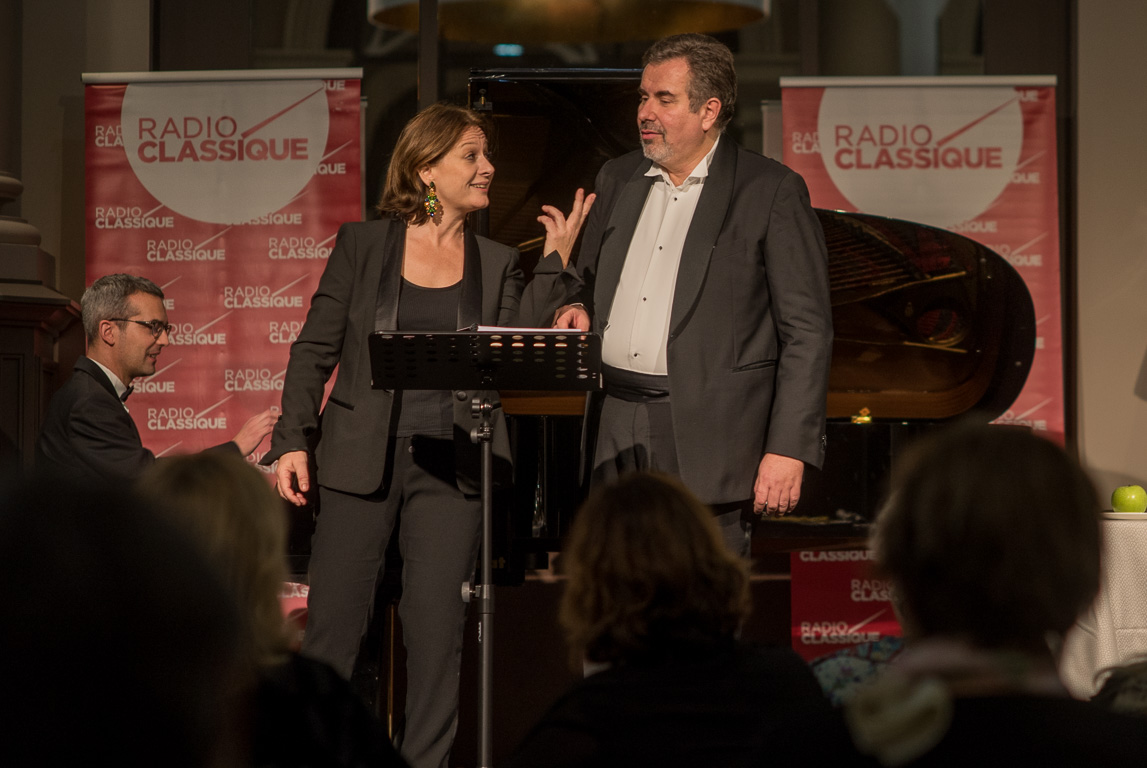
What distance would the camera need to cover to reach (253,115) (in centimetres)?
528

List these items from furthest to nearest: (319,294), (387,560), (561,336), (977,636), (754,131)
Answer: (754,131) < (387,560) < (319,294) < (561,336) < (977,636)

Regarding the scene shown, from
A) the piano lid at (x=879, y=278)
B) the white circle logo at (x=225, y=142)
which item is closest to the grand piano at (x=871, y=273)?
the piano lid at (x=879, y=278)

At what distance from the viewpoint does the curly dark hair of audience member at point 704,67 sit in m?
2.81

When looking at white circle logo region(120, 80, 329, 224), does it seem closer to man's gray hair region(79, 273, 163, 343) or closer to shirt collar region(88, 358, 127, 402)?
man's gray hair region(79, 273, 163, 343)

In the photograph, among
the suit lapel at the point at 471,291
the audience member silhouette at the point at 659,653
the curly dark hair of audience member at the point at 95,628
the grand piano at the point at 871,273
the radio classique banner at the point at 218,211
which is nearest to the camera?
the curly dark hair of audience member at the point at 95,628

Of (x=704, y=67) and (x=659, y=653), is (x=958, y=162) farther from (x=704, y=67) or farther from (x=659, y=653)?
(x=659, y=653)

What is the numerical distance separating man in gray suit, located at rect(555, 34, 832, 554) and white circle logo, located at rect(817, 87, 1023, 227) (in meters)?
2.68

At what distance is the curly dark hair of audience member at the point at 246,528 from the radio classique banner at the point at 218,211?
401 cm

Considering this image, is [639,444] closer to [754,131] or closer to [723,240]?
[723,240]

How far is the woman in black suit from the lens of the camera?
9.27ft

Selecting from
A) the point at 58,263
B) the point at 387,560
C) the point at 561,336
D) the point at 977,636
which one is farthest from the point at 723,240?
the point at 58,263

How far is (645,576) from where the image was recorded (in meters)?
1.44

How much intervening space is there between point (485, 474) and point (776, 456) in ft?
2.16

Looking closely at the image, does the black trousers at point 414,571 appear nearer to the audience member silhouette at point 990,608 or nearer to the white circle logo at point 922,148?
the audience member silhouette at point 990,608
